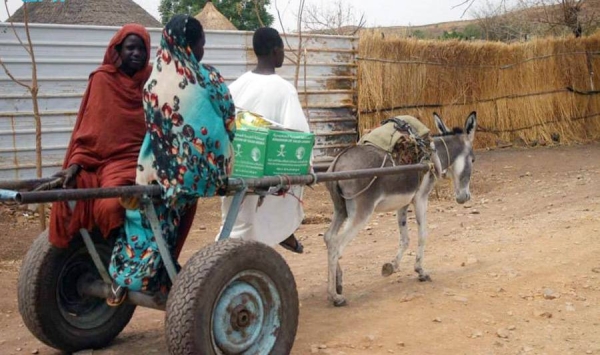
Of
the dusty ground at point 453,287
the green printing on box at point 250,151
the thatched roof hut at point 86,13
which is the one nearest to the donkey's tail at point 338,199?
the dusty ground at point 453,287

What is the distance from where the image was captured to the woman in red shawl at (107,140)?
4.20 m

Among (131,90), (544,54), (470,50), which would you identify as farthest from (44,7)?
(131,90)

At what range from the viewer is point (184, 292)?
382 cm

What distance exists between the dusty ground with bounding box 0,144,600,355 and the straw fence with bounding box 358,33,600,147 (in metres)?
4.31

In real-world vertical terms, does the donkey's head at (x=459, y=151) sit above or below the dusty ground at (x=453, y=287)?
above

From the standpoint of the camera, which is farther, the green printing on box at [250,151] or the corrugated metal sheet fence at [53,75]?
the corrugated metal sheet fence at [53,75]

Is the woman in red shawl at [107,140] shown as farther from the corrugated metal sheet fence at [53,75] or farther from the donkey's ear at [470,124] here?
the corrugated metal sheet fence at [53,75]

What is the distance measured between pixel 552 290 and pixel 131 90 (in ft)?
12.3

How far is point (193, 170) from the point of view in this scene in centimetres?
400

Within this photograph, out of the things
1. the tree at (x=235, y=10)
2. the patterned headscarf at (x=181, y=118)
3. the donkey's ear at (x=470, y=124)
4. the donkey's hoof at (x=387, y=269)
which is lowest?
the donkey's hoof at (x=387, y=269)

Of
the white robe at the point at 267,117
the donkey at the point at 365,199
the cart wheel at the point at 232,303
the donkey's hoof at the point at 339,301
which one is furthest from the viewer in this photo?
the donkey at the point at 365,199

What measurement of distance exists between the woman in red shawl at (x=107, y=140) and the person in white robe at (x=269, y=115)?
1.19 metres

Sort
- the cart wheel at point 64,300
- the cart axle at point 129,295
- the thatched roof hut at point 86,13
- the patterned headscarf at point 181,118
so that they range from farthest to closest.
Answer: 1. the thatched roof hut at point 86,13
2. the cart wheel at point 64,300
3. the cart axle at point 129,295
4. the patterned headscarf at point 181,118

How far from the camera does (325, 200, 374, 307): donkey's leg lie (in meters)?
5.95
